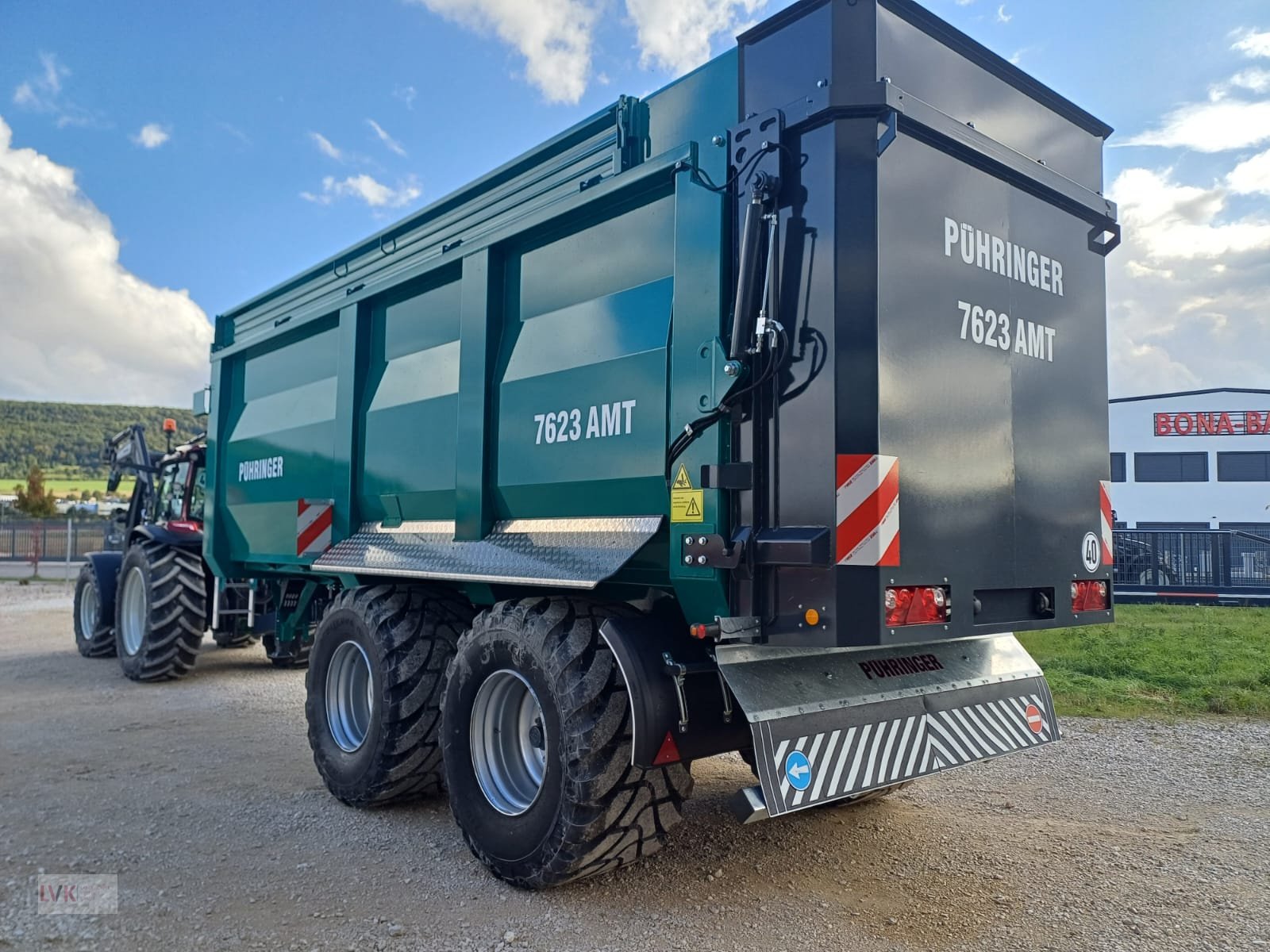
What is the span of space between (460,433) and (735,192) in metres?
1.99

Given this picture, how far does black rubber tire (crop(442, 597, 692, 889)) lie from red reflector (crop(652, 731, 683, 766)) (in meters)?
0.14

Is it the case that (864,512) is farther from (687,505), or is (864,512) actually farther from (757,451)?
(687,505)

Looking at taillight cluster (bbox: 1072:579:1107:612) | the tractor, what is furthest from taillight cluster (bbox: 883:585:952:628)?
the tractor

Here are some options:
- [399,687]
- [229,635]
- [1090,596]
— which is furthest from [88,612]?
→ [1090,596]

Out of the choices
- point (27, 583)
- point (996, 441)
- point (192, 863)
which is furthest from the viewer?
point (27, 583)

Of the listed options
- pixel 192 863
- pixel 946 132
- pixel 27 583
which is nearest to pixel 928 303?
pixel 946 132

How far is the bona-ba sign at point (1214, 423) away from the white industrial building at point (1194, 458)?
24 mm

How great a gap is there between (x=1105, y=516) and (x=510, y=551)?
2.79 meters

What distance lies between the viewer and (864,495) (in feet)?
10.5

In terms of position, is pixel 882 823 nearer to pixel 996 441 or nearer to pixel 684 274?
pixel 996 441

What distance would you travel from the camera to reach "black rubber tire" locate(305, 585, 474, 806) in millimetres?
4793

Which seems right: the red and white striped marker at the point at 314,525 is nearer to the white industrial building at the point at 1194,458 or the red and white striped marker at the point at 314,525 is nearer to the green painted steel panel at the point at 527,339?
the green painted steel panel at the point at 527,339

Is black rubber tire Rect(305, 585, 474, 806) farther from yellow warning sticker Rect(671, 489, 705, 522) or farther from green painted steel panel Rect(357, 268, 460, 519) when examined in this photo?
yellow warning sticker Rect(671, 489, 705, 522)

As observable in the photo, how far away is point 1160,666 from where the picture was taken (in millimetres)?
8688
